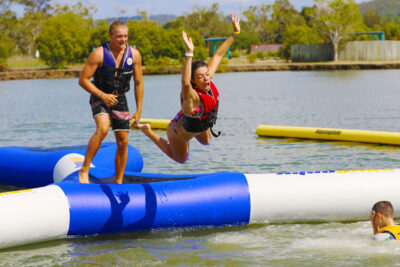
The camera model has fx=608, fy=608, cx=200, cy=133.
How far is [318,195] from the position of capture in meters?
6.48

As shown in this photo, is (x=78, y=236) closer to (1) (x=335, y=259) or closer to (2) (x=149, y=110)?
(1) (x=335, y=259)

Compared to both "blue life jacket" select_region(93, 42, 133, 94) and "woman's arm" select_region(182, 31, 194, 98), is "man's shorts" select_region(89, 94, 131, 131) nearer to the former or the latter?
"blue life jacket" select_region(93, 42, 133, 94)

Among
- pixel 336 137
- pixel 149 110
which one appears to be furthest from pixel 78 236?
pixel 149 110

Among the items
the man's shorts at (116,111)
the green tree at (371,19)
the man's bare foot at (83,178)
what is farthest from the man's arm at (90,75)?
the green tree at (371,19)

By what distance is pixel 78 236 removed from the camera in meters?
6.14

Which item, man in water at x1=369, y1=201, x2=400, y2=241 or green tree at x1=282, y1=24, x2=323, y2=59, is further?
green tree at x1=282, y1=24, x2=323, y2=59

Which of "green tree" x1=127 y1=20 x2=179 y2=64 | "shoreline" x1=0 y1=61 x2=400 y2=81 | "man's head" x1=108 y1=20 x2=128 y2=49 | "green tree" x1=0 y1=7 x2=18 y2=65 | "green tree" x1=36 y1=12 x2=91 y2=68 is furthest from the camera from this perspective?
"green tree" x1=0 y1=7 x2=18 y2=65

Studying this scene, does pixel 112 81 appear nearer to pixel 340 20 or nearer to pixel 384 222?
pixel 384 222

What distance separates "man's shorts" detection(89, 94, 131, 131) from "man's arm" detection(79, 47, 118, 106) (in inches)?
6.4

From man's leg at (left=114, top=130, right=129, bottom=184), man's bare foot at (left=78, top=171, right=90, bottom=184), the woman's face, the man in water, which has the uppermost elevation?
the woman's face

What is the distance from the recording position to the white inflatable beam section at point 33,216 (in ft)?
18.6

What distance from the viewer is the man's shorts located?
6.25m

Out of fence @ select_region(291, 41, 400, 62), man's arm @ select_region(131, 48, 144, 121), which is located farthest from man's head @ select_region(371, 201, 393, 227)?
fence @ select_region(291, 41, 400, 62)

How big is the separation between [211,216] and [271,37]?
88033 mm
